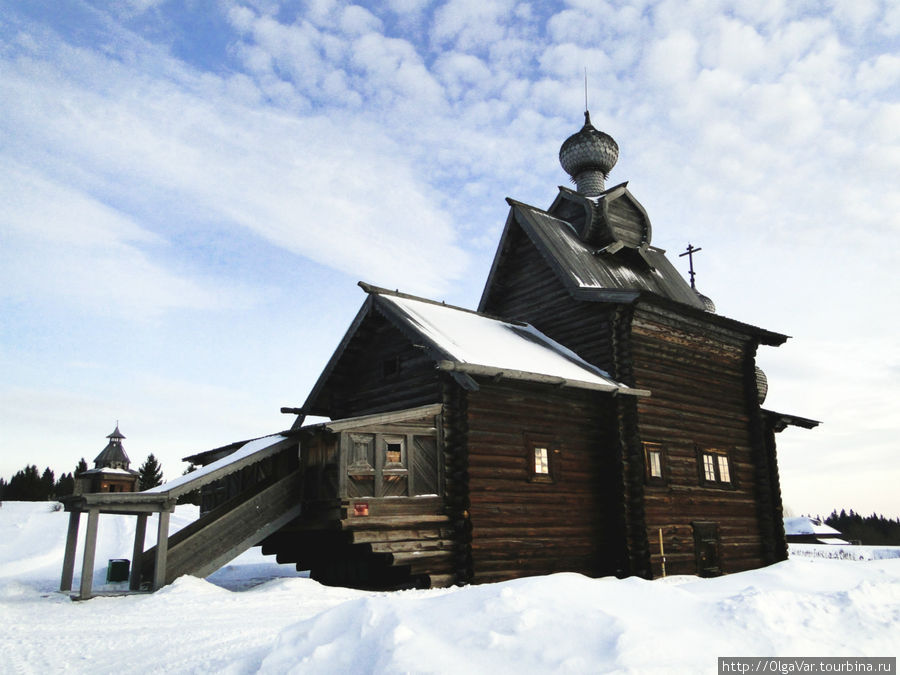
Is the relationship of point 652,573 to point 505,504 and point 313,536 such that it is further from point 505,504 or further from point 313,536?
point 313,536

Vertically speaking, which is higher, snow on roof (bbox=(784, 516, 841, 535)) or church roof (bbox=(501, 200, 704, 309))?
church roof (bbox=(501, 200, 704, 309))

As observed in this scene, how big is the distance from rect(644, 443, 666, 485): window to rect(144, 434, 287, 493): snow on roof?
30.1ft

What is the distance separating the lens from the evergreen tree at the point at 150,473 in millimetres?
72225

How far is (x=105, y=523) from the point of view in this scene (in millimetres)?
37906

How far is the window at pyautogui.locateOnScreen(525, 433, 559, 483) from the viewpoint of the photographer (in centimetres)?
1595

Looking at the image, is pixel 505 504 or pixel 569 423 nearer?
pixel 505 504

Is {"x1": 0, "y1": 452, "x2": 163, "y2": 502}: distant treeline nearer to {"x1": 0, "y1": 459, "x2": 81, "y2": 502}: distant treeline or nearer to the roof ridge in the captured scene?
{"x1": 0, "y1": 459, "x2": 81, "y2": 502}: distant treeline

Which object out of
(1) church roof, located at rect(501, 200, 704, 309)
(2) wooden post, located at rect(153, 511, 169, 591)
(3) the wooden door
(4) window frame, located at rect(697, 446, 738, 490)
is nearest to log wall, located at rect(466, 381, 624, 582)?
(3) the wooden door

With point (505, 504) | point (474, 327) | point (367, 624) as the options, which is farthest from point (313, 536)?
point (367, 624)

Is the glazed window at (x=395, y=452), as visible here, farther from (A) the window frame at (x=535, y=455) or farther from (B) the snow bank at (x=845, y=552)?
(B) the snow bank at (x=845, y=552)

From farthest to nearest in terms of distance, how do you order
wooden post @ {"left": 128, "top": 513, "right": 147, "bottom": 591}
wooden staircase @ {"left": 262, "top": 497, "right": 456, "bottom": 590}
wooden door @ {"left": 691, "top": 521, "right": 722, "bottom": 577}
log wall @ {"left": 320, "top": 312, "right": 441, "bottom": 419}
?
wooden door @ {"left": 691, "top": 521, "right": 722, "bottom": 577}
log wall @ {"left": 320, "top": 312, "right": 441, "bottom": 419}
wooden staircase @ {"left": 262, "top": 497, "right": 456, "bottom": 590}
wooden post @ {"left": 128, "top": 513, "right": 147, "bottom": 591}

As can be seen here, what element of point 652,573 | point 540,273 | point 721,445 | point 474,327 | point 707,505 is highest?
point 540,273

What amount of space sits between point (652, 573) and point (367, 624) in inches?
482

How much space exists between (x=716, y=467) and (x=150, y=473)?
67.5 metres
